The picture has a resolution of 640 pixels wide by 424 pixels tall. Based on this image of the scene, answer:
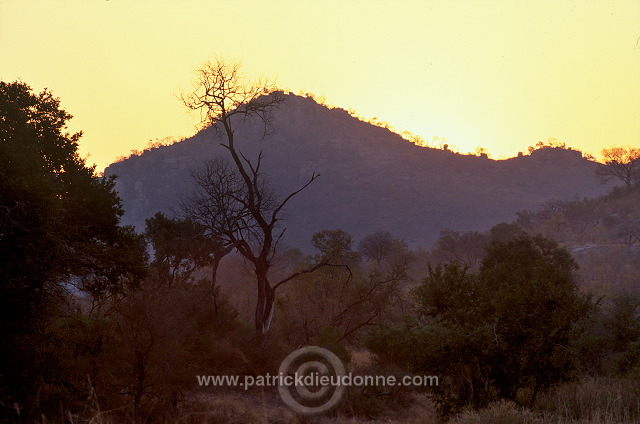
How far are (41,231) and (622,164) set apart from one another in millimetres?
79502

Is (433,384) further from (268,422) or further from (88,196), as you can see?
(88,196)

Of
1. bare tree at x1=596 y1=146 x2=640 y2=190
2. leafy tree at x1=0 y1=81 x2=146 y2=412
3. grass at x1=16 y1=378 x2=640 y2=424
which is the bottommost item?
grass at x1=16 y1=378 x2=640 y2=424

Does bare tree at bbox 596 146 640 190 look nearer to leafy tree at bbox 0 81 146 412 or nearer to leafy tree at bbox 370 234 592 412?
leafy tree at bbox 370 234 592 412

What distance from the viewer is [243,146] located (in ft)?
435

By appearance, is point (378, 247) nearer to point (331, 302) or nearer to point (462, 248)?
point (462, 248)

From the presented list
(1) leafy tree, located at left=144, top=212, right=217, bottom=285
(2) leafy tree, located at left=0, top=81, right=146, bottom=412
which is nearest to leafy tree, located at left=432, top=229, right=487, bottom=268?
(1) leafy tree, located at left=144, top=212, right=217, bottom=285

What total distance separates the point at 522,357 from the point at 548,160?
144551 millimetres

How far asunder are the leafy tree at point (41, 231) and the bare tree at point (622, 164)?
2902 inches

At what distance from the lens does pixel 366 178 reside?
413 ft

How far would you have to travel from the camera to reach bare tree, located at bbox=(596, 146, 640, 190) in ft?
226

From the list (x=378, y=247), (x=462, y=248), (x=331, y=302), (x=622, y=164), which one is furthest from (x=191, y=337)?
(x=622, y=164)

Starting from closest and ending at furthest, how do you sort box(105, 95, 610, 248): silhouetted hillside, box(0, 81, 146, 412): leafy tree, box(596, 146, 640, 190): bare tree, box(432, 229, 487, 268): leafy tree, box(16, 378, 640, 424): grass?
box(16, 378, 640, 424): grass
box(0, 81, 146, 412): leafy tree
box(432, 229, 487, 268): leafy tree
box(596, 146, 640, 190): bare tree
box(105, 95, 610, 248): silhouetted hillside

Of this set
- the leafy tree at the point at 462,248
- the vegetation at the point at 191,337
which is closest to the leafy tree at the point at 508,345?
the vegetation at the point at 191,337

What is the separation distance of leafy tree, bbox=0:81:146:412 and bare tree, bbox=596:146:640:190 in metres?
73.7
